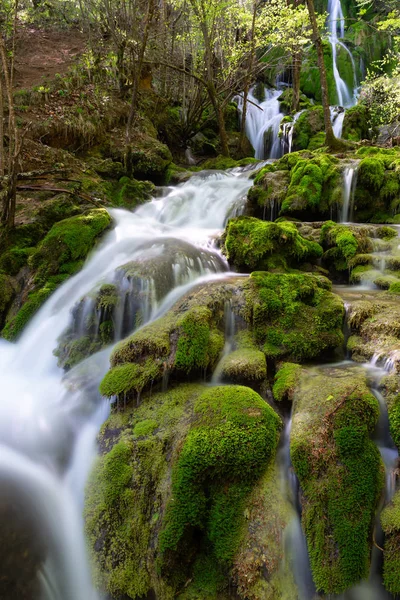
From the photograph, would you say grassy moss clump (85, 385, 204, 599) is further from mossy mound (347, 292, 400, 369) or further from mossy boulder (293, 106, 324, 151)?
mossy boulder (293, 106, 324, 151)

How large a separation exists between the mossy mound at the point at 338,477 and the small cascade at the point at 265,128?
14678 mm

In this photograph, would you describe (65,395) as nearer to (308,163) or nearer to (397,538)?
(397,538)

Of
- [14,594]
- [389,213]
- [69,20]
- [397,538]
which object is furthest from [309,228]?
[69,20]

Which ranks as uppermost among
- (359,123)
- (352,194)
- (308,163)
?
(359,123)

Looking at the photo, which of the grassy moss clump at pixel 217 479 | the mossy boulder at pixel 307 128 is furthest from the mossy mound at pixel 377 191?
the grassy moss clump at pixel 217 479

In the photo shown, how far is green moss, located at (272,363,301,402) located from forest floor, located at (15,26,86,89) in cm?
1414

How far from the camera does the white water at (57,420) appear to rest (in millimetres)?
3105

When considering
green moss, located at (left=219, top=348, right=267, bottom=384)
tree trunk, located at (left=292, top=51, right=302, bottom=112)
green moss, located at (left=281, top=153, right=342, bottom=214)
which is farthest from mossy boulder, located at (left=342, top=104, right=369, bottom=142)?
green moss, located at (left=219, top=348, right=267, bottom=384)

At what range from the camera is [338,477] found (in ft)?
9.15

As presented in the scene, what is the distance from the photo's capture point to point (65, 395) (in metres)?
4.60

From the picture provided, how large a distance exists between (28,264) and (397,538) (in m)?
6.85

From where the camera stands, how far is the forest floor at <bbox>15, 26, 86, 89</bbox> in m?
14.6

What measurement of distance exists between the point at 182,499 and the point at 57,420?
1994mm

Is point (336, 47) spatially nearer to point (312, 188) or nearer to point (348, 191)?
point (348, 191)
